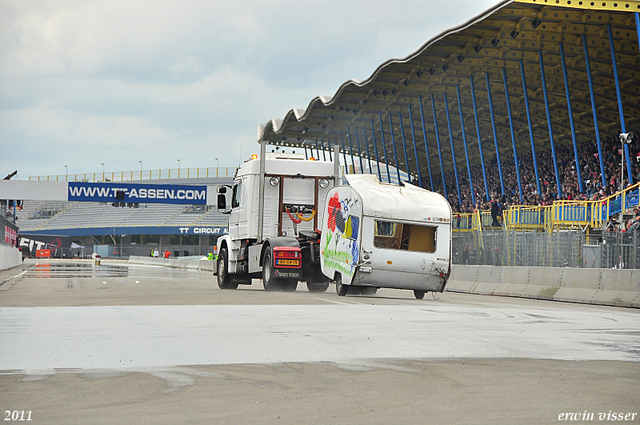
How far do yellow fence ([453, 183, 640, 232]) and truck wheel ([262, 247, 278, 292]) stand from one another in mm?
12018

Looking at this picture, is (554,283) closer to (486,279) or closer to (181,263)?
(486,279)

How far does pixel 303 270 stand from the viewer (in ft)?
69.3

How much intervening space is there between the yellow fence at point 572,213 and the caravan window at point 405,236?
10229 millimetres

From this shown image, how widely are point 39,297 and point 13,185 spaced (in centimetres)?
3729

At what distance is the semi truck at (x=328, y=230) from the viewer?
18859mm

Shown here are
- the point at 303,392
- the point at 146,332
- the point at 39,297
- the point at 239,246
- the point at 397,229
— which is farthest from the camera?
the point at 239,246

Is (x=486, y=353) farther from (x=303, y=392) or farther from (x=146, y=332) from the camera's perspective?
(x=146, y=332)

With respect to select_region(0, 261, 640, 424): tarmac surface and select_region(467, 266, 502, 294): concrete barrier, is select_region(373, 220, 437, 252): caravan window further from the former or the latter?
select_region(0, 261, 640, 424): tarmac surface

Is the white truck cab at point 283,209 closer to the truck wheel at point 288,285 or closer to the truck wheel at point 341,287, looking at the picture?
the truck wheel at point 288,285

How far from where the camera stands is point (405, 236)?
20438 mm

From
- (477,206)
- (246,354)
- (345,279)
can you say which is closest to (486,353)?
(246,354)

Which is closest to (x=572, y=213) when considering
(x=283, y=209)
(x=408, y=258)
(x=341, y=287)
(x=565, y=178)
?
(x=565, y=178)

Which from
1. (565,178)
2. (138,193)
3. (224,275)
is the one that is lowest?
(224,275)

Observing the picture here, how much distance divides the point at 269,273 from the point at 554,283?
26.1ft
